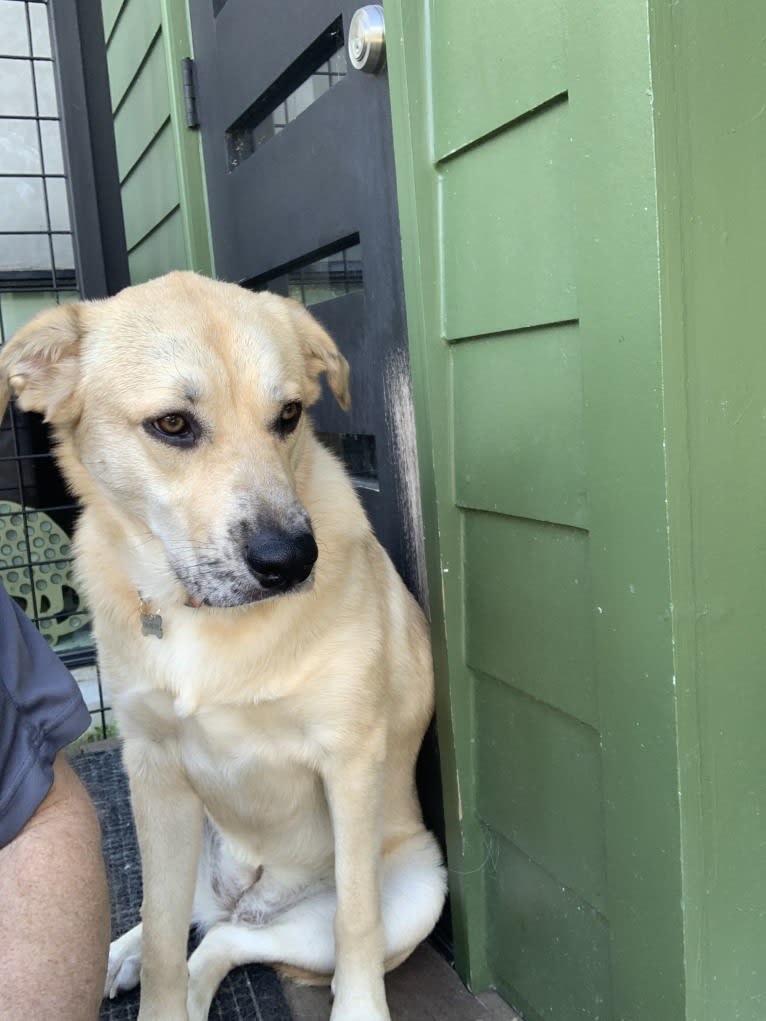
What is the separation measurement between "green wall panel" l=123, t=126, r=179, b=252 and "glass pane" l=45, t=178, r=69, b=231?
46 centimetres

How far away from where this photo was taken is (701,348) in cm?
105

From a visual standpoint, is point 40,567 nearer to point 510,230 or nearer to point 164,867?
point 164,867

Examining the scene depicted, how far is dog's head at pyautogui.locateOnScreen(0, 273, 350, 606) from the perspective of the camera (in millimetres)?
1360

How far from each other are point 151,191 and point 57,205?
108 cm

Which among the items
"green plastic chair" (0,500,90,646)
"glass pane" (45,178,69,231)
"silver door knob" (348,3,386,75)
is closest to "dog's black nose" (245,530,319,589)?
"silver door knob" (348,3,386,75)

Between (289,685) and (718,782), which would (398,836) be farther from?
(718,782)

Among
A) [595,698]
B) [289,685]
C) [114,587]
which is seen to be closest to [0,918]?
[289,685]

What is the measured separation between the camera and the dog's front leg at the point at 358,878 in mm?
1530

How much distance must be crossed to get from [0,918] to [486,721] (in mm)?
863

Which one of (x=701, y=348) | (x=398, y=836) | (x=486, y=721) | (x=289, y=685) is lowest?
(x=398, y=836)

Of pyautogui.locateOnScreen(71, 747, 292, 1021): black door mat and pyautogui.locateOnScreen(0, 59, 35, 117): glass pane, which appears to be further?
pyautogui.locateOnScreen(0, 59, 35, 117): glass pane

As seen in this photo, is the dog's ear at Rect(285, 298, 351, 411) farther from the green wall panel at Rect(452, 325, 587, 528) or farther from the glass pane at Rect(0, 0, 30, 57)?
the glass pane at Rect(0, 0, 30, 57)

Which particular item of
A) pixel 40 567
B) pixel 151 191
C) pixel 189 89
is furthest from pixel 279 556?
pixel 40 567

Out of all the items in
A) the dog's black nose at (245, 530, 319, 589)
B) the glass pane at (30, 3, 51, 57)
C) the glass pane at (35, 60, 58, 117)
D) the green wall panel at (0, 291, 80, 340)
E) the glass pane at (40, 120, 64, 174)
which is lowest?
the dog's black nose at (245, 530, 319, 589)
